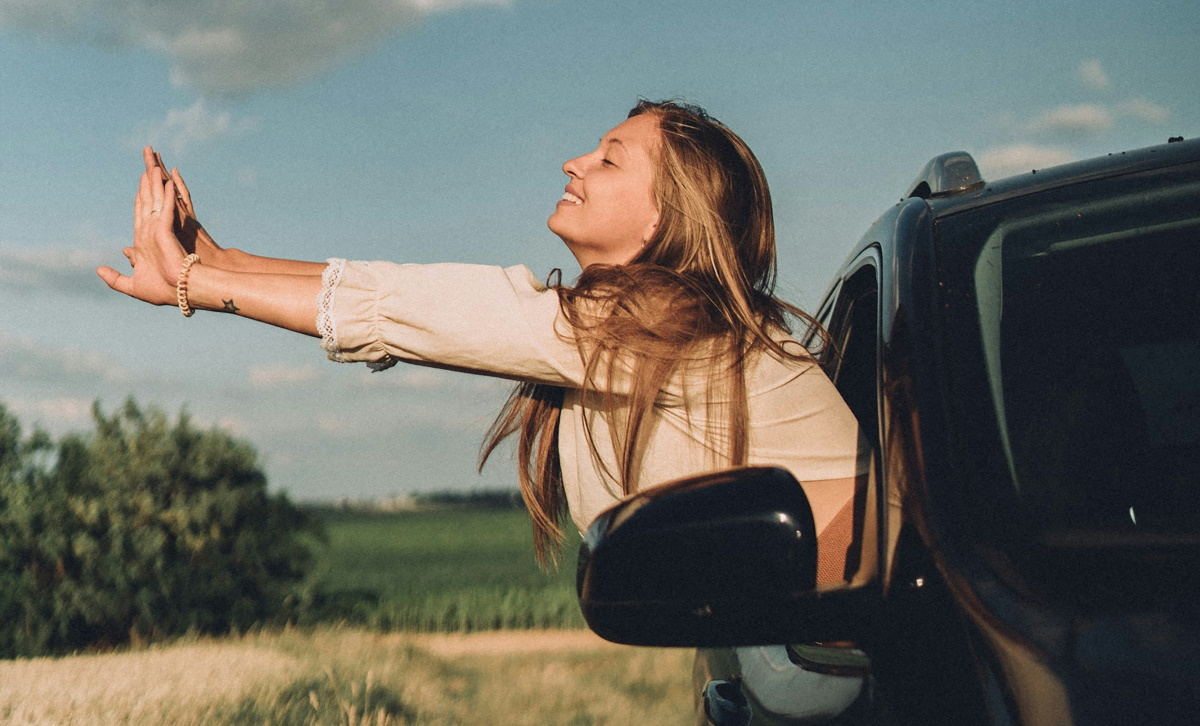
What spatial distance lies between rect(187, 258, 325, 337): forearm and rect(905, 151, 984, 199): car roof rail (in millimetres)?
1168

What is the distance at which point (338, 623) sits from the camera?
1343 centimetres

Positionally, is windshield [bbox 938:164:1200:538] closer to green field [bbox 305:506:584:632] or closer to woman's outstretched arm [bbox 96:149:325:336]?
woman's outstretched arm [bbox 96:149:325:336]

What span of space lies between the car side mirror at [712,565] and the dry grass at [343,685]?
3111 mm

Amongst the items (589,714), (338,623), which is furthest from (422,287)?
(338,623)

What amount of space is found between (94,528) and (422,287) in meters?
11.3

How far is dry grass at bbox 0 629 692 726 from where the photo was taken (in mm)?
4344

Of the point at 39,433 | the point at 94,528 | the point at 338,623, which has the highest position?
the point at 39,433

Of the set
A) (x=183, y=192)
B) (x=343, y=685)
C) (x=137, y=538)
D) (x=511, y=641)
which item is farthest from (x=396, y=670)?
(x=511, y=641)

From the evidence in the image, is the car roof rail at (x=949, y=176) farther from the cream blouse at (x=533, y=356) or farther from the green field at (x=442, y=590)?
the green field at (x=442, y=590)

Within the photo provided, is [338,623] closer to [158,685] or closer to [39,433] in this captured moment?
[39,433]

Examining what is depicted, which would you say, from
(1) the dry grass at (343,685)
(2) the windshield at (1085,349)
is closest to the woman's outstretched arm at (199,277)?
(2) the windshield at (1085,349)

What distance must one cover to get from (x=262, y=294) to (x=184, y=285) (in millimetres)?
199

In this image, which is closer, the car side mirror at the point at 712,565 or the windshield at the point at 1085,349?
the car side mirror at the point at 712,565

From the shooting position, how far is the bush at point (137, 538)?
1133 centimetres
